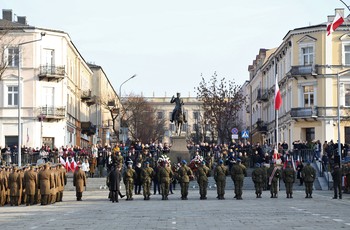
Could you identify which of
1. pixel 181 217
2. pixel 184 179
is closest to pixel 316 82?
pixel 184 179

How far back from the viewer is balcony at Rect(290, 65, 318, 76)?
245 ft

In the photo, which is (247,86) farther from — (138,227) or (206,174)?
(138,227)

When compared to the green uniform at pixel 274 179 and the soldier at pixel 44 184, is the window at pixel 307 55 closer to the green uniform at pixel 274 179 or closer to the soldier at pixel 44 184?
the green uniform at pixel 274 179

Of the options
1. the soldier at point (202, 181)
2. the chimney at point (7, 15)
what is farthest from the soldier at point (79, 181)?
the chimney at point (7, 15)

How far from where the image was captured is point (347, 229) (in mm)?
19984

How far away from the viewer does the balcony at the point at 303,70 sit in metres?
74.6

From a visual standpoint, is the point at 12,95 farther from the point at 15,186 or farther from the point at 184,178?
the point at 15,186

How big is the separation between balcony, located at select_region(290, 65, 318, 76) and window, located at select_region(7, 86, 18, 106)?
2392cm

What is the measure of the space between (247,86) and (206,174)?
294 feet

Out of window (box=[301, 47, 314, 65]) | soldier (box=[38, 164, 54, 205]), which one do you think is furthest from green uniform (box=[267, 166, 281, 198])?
window (box=[301, 47, 314, 65])

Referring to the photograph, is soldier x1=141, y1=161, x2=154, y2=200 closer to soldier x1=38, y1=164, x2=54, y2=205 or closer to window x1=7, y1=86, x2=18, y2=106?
soldier x1=38, y1=164, x2=54, y2=205

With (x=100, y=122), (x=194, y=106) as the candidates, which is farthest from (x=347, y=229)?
(x=194, y=106)

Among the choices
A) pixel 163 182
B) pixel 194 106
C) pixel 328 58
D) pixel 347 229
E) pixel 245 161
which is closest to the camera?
pixel 347 229

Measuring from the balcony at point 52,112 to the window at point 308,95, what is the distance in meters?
21.1
